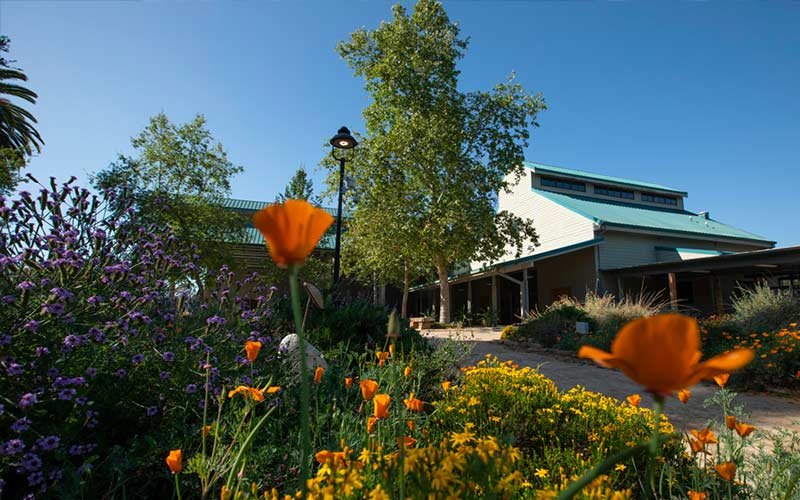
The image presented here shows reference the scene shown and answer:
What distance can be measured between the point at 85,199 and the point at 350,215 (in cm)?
1492

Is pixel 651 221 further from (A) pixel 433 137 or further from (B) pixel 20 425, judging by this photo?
(B) pixel 20 425

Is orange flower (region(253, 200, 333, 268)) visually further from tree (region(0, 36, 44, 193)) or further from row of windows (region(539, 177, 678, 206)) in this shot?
row of windows (region(539, 177, 678, 206))

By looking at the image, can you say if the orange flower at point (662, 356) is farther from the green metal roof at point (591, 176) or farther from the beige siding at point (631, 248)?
the green metal roof at point (591, 176)

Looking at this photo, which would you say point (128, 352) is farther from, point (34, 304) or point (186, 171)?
point (186, 171)

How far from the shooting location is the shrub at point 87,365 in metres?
1.72

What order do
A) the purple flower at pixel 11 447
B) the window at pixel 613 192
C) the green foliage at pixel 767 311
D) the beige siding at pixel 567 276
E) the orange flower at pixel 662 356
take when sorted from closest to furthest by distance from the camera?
the orange flower at pixel 662 356, the purple flower at pixel 11 447, the green foliage at pixel 767 311, the beige siding at pixel 567 276, the window at pixel 613 192

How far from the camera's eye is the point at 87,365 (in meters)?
2.11

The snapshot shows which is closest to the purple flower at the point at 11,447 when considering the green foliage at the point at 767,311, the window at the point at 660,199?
the green foliage at the point at 767,311

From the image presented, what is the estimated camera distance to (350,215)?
1789 cm

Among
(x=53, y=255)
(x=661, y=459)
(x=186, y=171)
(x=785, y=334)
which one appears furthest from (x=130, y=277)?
(x=186, y=171)

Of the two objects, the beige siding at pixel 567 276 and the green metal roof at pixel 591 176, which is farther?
the green metal roof at pixel 591 176

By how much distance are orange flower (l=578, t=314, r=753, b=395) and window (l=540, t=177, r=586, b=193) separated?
23.9 metres

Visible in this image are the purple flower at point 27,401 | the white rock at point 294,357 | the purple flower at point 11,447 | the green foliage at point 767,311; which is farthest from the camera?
the green foliage at point 767,311

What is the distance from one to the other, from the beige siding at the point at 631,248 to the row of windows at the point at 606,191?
7117 mm
